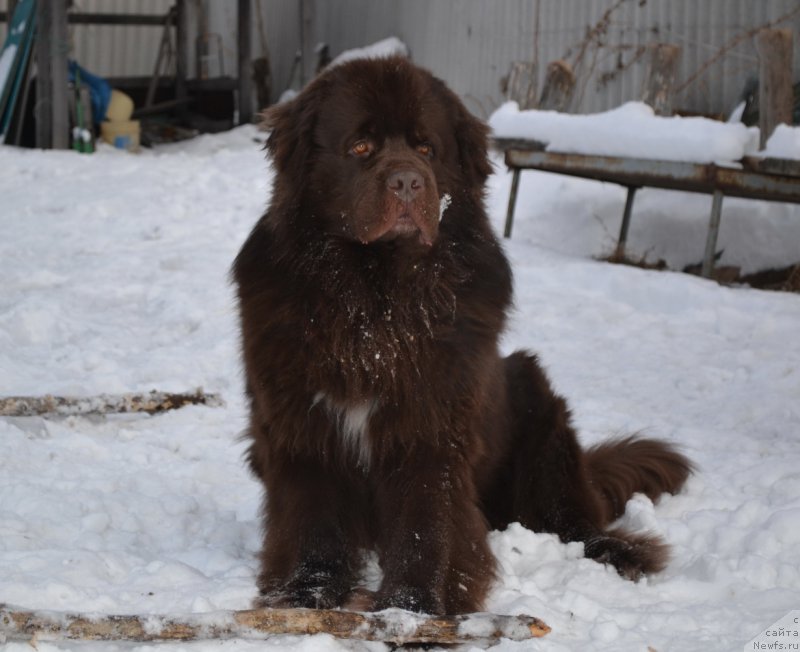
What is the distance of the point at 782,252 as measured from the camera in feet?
28.2

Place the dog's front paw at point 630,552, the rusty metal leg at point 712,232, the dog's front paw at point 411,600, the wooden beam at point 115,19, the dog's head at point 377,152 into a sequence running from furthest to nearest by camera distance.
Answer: the wooden beam at point 115,19
the rusty metal leg at point 712,232
the dog's front paw at point 630,552
the dog's head at point 377,152
the dog's front paw at point 411,600

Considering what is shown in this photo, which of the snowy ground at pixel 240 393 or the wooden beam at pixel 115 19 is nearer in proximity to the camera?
the snowy ground at pixel 240 393

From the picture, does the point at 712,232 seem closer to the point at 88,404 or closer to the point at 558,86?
the point at 558,86

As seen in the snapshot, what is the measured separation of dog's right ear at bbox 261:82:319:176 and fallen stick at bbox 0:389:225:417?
5.65 feet

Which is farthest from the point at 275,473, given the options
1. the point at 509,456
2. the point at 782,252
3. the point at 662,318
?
the point at 782,252

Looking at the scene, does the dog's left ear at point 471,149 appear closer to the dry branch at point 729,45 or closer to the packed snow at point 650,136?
the packed snow at point 650,136

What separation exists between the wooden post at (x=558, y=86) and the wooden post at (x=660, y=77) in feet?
3.33

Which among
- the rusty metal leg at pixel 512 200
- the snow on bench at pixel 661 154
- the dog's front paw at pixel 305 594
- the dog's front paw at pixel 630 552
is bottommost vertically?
the dog's front paw at pixel 630 552

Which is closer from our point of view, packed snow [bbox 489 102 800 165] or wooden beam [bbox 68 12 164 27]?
packed snow [bbox 489 102 800 165]

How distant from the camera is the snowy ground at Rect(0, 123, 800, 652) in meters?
2.95

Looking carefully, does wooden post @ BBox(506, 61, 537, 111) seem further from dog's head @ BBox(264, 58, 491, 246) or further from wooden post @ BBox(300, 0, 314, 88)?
dog's head @ BBox(264, 58, 491, 246)

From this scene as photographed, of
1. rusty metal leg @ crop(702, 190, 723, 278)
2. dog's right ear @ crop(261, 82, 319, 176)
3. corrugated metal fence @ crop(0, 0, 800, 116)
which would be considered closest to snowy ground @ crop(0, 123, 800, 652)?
rusty metal leg @ crop(702, 190, 723, 278)

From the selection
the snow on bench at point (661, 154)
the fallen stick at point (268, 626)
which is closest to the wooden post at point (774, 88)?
the snow on bench at point (661, 154)

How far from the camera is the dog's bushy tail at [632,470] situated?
3.88 m
